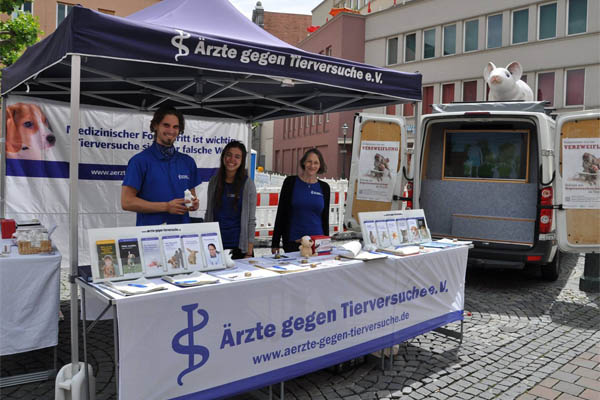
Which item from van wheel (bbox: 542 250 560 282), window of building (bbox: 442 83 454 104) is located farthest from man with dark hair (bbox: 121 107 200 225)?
window of building (bbox: 442 83 454 104)

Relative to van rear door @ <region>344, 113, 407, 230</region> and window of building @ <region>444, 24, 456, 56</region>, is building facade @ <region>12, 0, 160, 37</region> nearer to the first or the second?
window of building @ <region>444, 24, 456, 56</region>

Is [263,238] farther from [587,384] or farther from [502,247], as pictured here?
[587,384]

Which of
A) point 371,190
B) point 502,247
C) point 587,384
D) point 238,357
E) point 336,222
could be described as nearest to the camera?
point 238,357

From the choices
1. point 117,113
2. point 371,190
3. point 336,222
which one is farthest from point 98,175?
point 336,222

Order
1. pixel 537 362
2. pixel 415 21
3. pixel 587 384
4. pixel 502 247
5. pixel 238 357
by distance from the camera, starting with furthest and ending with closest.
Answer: pixel 415 21 < pixel 502 247 < pixel 537 362 < pixel 587 384 < pixel 238 357

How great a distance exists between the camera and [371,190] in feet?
23.3

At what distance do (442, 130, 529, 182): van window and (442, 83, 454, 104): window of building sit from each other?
23220 mm

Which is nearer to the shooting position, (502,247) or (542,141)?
(542,141)

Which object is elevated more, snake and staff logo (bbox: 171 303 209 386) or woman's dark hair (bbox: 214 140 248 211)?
woman's dark hair (bbox: 214 140 248 211)

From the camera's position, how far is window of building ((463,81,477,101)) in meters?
27.7

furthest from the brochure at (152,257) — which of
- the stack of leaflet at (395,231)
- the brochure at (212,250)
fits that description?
the stack of leaflet at (395,231)

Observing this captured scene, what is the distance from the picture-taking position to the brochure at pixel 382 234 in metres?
4.15

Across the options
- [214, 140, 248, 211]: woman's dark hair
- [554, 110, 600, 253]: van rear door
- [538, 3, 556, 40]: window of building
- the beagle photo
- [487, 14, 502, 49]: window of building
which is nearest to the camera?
[214, 140, 248, 211]: woman's dark hair

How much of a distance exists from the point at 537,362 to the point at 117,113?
217 inches
